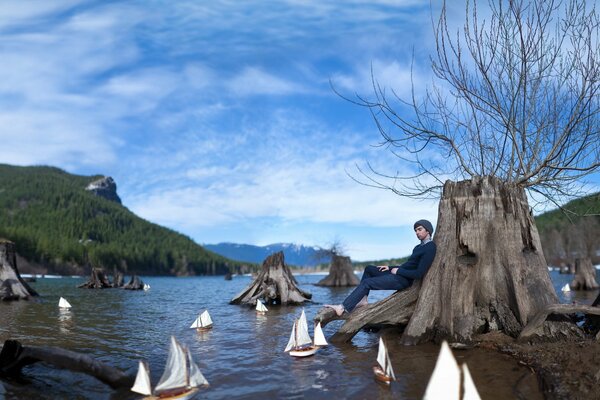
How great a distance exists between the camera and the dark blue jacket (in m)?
10.2

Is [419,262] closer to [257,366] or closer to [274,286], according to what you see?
[257,366]

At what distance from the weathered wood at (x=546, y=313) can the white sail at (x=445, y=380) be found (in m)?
5.51

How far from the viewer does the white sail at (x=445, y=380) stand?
4.13m

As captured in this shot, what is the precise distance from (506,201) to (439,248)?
5.90ft

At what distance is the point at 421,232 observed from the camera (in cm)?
1054

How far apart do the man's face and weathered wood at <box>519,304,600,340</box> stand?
2806mm

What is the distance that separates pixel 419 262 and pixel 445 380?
652 centimetres

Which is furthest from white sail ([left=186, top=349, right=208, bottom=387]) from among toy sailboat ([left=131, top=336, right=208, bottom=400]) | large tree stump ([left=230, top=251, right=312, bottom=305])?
large tree stump ([left=230, top=251, right=312, bottom=305])

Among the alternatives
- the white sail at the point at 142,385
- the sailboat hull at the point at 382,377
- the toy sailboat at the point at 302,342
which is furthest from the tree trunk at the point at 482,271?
the white sail at the point at 142,385

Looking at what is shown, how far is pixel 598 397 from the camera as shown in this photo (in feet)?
19.0

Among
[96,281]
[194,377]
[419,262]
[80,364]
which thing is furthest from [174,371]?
[96,281]

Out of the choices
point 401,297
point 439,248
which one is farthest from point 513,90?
point 401,297

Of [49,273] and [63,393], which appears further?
[49,273]

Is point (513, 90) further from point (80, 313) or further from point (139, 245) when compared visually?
point (139, 245)
